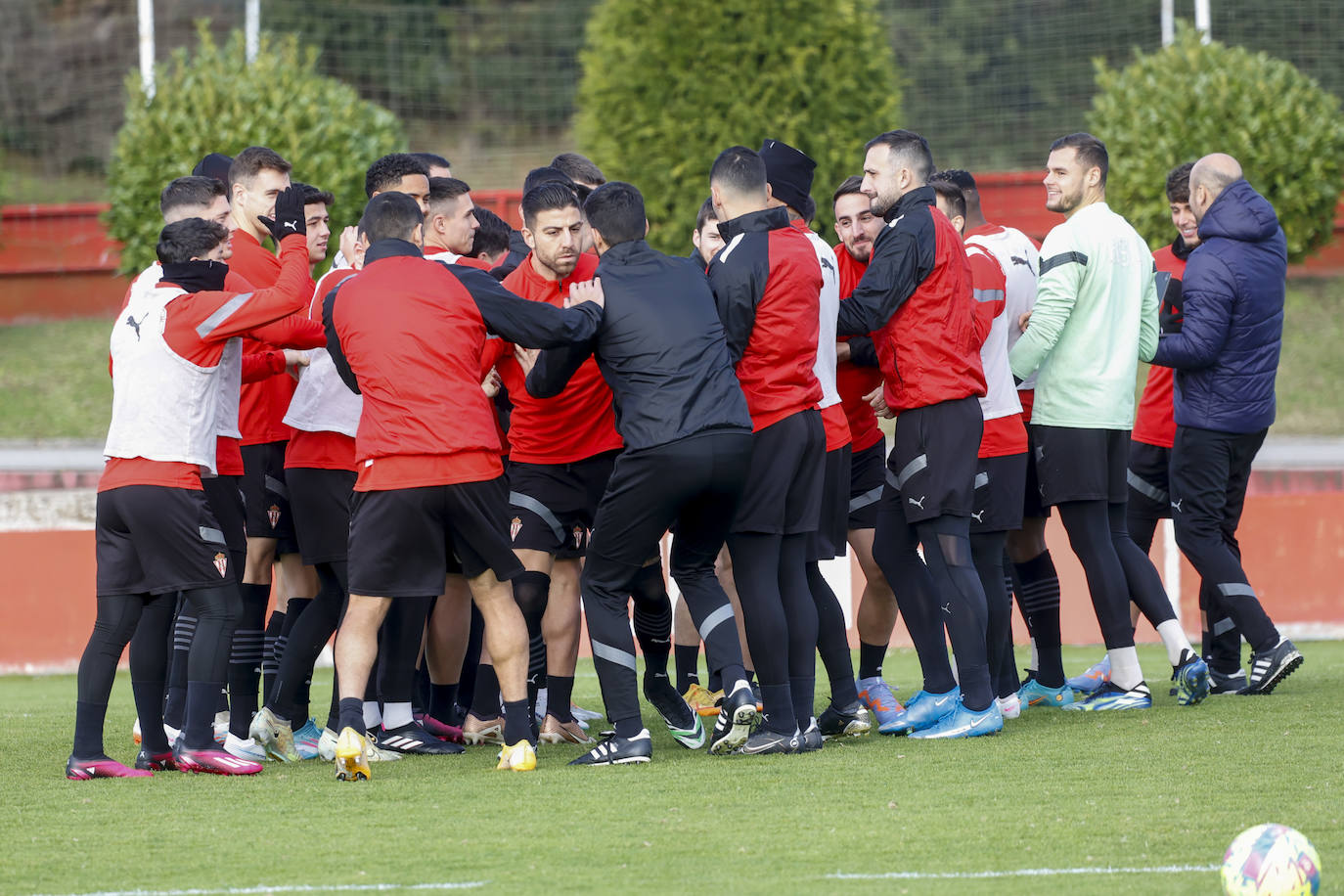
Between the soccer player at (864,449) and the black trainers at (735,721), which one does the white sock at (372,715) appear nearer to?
the black trainers at (735,721)

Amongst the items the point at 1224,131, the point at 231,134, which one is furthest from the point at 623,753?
the point at 1224,131

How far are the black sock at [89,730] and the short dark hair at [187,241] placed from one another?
1.66m

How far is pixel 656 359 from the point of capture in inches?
226

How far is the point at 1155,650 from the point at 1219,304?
11.5 feet

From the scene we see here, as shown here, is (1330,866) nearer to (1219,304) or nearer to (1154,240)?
(1219,304)

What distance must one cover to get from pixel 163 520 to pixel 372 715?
1.26m

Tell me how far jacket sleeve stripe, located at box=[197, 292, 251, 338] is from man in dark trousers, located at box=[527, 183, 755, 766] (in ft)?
3.60

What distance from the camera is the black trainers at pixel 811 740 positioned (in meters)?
6.05

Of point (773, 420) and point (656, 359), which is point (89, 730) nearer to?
point (656, 359)

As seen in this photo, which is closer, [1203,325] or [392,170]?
[392,170]

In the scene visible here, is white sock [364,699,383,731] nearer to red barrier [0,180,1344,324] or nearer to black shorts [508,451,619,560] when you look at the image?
black shorts [508,451,619,560]

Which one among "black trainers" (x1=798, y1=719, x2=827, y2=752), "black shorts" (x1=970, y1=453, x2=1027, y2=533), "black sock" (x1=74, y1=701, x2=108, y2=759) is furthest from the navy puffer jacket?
"black sock" (x1=74, y1=701, x2=108, y2=759)

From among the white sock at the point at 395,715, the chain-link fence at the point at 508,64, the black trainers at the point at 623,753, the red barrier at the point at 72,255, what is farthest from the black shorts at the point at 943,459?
the chain-link fence at the point at 508,64

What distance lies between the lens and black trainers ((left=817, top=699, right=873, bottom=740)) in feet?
21.3
